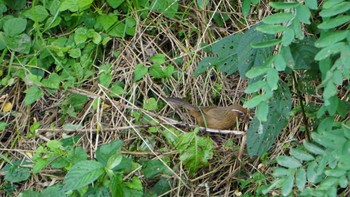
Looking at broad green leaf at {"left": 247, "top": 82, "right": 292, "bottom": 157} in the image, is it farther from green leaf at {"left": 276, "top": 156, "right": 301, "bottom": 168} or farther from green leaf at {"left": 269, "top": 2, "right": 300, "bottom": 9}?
green leaf at {"left": 269, "top": 2, "right": 300, "bottom": 9}

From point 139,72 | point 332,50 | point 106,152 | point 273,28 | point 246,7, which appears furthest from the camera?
point 139,72

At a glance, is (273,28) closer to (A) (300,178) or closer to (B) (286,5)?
(B) (286,5)

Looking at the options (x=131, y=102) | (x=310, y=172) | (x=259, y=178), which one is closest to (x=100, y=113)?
(x=131, y=102)

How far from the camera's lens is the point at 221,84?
423 centimetres

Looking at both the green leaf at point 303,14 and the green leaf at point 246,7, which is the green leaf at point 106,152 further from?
the green leaf at point 303,14

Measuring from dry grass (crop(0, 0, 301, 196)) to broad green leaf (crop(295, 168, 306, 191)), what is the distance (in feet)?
3.10

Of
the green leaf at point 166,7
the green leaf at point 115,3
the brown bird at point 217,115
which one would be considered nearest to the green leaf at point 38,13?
the green leaf at point 115,3

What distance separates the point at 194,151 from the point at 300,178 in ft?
3.12

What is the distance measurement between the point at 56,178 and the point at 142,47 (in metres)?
0.90

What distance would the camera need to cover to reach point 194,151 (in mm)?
3779

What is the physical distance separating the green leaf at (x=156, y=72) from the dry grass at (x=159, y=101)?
69 millimetres

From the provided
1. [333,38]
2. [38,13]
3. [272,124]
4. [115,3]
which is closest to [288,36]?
[333,38]

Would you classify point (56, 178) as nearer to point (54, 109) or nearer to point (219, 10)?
point (54, 109)

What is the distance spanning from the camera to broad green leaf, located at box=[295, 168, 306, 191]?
2893mm
